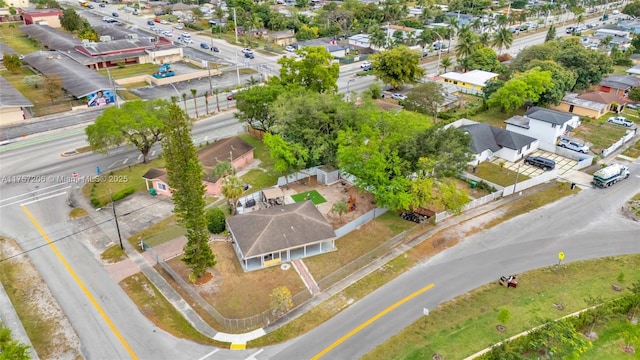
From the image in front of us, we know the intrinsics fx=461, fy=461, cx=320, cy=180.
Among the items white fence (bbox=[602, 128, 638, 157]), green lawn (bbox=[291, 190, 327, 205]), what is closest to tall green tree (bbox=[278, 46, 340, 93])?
green lawn (bbox=[291, 190, 327, 205])

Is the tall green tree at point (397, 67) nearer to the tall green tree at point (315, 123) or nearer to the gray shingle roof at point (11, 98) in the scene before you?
the tall green tree at point (315, 123)

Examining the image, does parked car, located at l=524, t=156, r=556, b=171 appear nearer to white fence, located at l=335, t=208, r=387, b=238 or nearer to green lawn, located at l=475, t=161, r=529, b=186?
green lawn, located at l=475, t=161, r=529, b=186

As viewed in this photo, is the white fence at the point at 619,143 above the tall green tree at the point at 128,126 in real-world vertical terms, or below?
below

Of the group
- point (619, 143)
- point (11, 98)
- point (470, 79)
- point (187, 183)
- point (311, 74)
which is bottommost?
point (619, 143)

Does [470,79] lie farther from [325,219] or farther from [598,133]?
[325,219]

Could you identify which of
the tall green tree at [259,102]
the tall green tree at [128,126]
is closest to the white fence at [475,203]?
the tall green tree at [259,102]

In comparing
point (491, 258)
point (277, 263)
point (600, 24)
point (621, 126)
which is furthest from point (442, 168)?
point (600, 24)

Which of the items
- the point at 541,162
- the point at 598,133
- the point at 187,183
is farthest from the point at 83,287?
the point at 598,133
